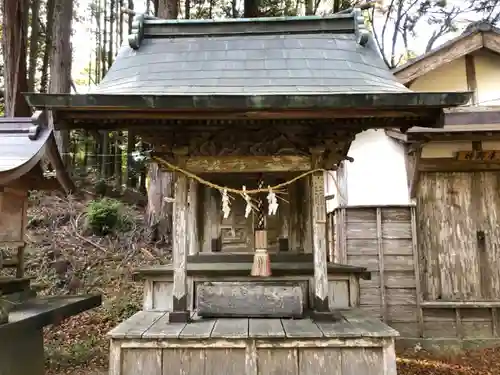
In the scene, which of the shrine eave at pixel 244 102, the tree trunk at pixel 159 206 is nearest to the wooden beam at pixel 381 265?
the shrine eave at pixel 244 102

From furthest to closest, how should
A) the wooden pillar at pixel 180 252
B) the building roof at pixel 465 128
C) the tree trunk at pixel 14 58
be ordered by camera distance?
the tree trunk at pixel 14 58 → the building roof at pixel 465 128 → the wooden pillar at pixel 180 252

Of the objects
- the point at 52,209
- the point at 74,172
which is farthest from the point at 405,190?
the point at 74,172

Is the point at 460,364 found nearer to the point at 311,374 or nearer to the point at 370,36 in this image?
the point at 311,374

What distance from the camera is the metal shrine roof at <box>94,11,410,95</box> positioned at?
15.9 feet

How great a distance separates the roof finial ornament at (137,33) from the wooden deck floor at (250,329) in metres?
3.60

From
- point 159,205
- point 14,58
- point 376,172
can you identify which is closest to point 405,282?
point 376,172

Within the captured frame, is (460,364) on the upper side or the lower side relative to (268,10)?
lower

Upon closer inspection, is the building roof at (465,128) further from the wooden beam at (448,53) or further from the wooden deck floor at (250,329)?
the wooden deck floor at (250,329)

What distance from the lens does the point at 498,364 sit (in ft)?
24.1

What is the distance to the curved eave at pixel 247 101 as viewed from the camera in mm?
4039

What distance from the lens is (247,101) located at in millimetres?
4090

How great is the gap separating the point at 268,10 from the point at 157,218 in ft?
29.3

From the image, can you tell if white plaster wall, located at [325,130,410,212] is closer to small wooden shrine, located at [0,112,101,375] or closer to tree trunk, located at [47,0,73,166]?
small wooden shrine, located at [0,112,101,375]

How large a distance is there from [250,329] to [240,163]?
181 centimetres
